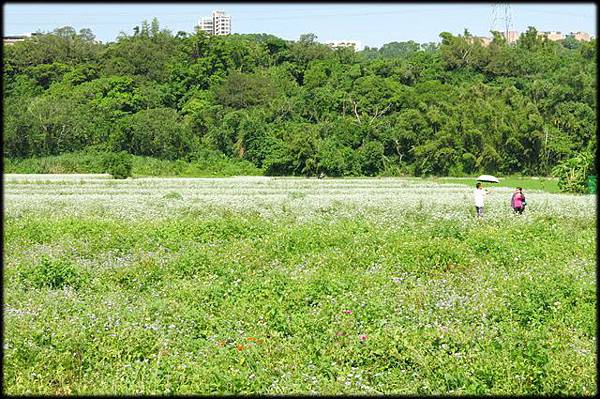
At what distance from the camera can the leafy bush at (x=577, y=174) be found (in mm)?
34719

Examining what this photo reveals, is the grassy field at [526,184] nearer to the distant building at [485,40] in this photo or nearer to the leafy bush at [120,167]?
the leafy bush at [120,167]

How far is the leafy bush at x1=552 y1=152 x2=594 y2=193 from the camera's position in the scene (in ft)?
114

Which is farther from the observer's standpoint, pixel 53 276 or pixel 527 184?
pixel 527 184

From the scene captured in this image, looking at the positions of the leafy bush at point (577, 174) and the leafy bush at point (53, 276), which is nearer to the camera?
the leafy bush at point (53, 276)

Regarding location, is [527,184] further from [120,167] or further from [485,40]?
[485,40]

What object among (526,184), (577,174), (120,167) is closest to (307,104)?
(120,167)

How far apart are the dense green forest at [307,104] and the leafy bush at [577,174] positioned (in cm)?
1660

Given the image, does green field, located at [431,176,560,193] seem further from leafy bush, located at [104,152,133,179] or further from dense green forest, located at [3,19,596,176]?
leafy bush, located at [104,152,133,179]

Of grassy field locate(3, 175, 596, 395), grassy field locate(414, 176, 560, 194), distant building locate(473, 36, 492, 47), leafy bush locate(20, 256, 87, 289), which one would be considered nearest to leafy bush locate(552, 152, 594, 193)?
grassy field locate(414, 176, 560, 194)

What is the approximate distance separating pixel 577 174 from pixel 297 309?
1162 inches

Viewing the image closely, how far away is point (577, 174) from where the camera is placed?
3491cm

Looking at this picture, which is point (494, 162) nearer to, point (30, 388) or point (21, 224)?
Result: point (21, 224)

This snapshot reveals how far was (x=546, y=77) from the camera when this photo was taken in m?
68.7

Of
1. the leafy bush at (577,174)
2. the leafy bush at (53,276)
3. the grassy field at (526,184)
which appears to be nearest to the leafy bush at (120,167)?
the grassy field at (526,184)
